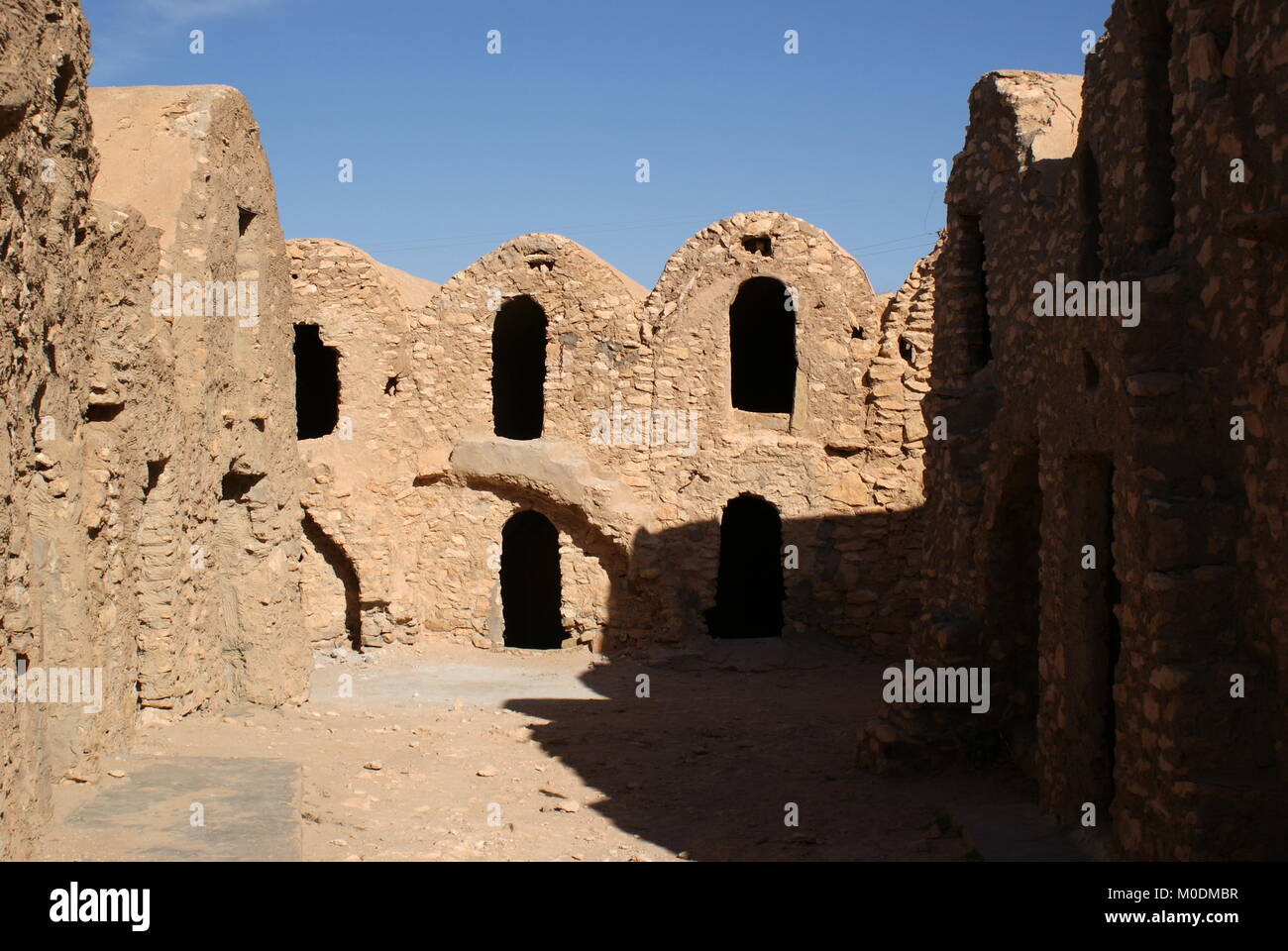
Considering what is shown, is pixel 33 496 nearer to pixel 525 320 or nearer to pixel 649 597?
pixel 649 597

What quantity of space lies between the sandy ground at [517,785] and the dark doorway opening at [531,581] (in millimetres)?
5439

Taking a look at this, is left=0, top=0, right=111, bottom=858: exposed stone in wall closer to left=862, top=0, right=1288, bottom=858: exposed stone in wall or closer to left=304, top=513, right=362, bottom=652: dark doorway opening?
left=862, top=0, right=1288, bottom=858: exposed stone in wall

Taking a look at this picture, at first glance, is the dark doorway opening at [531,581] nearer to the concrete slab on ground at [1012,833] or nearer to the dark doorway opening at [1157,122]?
the concrete slab on ground at [1012,833]

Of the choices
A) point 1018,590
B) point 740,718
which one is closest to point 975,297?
point 1018,590

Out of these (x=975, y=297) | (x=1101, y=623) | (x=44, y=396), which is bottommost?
(x=1101, y=623)

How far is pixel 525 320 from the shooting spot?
16.8 metres

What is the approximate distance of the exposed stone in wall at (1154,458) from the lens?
14.6 feet

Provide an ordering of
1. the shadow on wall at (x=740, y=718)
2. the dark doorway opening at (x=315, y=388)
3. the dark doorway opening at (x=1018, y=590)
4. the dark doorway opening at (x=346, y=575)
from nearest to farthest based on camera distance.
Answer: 1. the shadow on wall at (x=740, y=718)
2. the dark doorway opening at (x=1018, y=590)
3. the dark doorway opening at (x=346, y=575)
4. the dark doorway opening at (x=315, y=388)

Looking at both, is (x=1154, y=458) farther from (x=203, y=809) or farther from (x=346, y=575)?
(x=346, y=575)

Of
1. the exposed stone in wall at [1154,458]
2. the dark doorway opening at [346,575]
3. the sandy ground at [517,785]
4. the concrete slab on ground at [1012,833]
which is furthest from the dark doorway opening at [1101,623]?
the dark doorway opening at [346,575]

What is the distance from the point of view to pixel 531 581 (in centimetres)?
1783

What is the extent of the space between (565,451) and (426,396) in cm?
203

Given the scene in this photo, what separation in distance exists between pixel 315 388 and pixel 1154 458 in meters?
14.6

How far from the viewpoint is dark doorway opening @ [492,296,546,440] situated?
55.5ft
